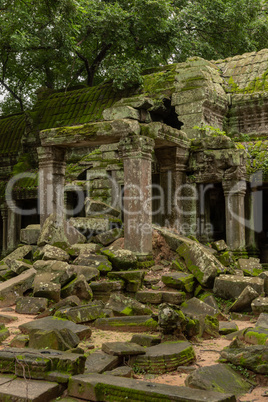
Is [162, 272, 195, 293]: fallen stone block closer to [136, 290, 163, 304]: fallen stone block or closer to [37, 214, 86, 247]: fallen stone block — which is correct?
[136, 290, 163, 304]: fallen stone block

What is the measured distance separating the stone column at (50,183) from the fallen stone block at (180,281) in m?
3.17

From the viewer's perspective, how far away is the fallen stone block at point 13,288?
269 inches

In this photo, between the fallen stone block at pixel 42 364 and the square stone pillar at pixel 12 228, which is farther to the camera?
the square stone pillar at pixel 12 228

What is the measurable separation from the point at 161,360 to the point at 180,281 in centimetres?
281

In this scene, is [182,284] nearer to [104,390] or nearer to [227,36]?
[104,390]

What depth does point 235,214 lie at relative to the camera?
959 centimetres

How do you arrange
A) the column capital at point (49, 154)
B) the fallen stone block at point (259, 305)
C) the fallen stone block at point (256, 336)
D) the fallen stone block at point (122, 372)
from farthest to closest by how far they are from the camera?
1. the column capital at point (49, 154)
2. the fallen stone block at point (259, 305)
3. the fallen stone block at point (256, 336)
4. the fallen stone block at point (122, 372)

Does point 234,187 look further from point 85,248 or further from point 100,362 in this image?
point 100,362

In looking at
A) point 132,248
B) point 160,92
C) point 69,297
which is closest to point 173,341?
point 69,297

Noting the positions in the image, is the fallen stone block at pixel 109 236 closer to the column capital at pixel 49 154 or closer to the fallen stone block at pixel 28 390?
the column capital at pixel 49 154

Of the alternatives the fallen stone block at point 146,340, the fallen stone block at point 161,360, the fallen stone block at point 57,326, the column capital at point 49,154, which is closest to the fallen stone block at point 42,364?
the fallen stone block at point 161,360

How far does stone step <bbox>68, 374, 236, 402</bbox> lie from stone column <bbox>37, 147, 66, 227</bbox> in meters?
5.87

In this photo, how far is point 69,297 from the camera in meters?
6.12

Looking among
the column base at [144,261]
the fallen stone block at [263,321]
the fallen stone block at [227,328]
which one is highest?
the column base at [144,261]
